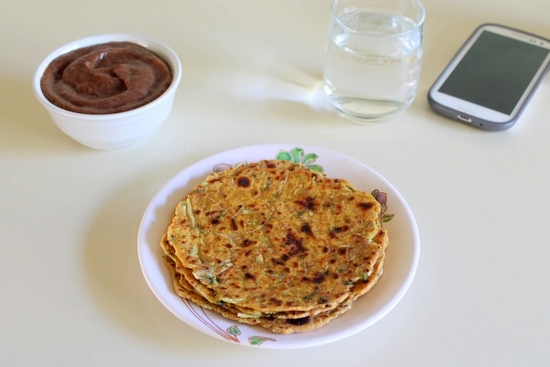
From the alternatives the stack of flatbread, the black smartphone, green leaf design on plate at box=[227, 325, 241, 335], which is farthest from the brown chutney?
the black smartphone

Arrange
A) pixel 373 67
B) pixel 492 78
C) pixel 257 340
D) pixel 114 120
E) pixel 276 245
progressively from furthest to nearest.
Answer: pixel 492 78 < pixel 373 67 < pixel 114 120 < pixel 276 245 < pixel 257 340

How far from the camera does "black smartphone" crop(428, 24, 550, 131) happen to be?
1.26 m

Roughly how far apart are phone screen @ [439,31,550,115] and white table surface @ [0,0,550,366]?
5 centimetres

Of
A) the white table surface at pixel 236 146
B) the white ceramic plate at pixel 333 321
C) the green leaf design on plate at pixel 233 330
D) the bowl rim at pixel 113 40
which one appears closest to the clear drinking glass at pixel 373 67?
the white table surface at pixel 236 146

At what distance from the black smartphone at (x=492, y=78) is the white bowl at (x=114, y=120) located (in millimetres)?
545

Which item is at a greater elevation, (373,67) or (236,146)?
(373,67)

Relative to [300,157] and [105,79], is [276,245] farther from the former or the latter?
[105,79]

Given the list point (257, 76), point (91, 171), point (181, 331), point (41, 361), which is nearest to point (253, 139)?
point (257, 76)

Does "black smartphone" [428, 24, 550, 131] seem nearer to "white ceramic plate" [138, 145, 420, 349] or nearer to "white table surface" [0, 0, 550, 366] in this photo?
"white table surface" [0, 0, 550, 366]

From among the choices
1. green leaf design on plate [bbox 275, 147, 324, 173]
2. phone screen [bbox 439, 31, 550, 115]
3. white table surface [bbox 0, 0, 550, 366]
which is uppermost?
phone screen [bbox 439, 31, 550, 115]

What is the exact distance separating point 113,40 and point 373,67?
53cm

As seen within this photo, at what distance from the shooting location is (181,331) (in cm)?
90

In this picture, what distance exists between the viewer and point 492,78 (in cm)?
133

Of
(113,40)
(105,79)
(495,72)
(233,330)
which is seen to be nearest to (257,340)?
(233,330)
